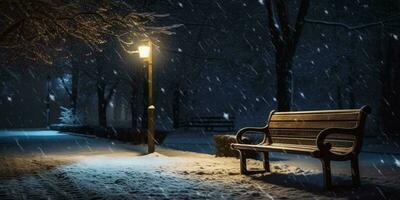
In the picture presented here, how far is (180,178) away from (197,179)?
1.13 feet

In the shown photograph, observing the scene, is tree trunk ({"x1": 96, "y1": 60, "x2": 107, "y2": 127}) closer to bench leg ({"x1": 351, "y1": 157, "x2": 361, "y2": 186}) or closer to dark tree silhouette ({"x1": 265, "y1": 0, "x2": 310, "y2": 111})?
dark tree silhouette ({"x1": 265, "y1": 0, "x2": 310, "y2": 111})

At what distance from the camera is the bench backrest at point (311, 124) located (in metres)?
7.48

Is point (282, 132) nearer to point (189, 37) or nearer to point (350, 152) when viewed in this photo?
point (350, 152)

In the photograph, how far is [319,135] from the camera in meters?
7.29

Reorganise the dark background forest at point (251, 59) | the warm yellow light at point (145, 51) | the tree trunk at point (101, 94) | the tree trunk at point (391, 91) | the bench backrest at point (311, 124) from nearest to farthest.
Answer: the bench backrest at point (311, 124), the warm yellow light at point (145, 51), the tree trunk at point (391, 91), the dark background forest at point (251, 59), the tree trunk at point (101, 94)

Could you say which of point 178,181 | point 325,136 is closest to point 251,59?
point 178,181

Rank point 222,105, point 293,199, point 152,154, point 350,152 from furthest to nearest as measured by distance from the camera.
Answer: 1. point 222,105
2. point 152,154
3. point 350,152
4. point 293,199

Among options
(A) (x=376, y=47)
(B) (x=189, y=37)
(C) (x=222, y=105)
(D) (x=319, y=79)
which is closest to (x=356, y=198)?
(A) (x=376, y=47)

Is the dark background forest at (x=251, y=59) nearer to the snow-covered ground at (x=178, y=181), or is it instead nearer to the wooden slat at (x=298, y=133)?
the snow-covered ground at (x=178, y=181)

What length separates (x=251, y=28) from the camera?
2745cm

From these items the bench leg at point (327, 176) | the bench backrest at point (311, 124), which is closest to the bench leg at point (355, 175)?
the bench backrest at point (311, 124)

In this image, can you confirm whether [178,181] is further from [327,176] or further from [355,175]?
[355,175]

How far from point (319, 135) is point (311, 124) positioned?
1.28 meters

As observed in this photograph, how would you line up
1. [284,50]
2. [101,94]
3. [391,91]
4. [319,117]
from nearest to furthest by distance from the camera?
[319,117] < [284,50] < [391,91] < [101,94]
